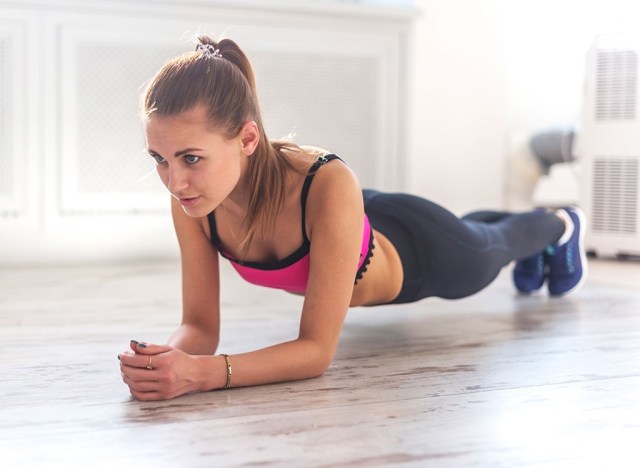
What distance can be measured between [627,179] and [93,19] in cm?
205

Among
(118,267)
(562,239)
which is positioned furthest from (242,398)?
(118,267)

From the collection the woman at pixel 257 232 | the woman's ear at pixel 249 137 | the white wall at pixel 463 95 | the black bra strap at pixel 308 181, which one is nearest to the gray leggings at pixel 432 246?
the woman at pixel 257 232

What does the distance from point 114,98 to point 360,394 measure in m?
2.08

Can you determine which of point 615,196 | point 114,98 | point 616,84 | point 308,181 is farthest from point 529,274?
point 114,98

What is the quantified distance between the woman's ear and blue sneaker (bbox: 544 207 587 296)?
129cm

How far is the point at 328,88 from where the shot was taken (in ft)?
11.7

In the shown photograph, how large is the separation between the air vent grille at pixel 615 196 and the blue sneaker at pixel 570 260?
878 millimetres

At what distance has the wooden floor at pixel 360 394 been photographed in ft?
3.88

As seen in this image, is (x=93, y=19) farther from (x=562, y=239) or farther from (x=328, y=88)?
(x=562, y=239)

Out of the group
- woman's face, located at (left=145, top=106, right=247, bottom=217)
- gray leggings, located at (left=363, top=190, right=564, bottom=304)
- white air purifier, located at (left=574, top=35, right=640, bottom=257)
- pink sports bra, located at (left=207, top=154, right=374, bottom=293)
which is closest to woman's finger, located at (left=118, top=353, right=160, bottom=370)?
woman's face, located at (left=145, top=106, right=247, bottom=217)

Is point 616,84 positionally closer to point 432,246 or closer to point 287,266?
point 432,246

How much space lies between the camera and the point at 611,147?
132 inches

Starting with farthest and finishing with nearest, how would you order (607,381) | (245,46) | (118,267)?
(245,46), (118,267), (607,381)

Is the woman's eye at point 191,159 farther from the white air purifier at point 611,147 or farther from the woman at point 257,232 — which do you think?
the white air purifier at point 611,147
